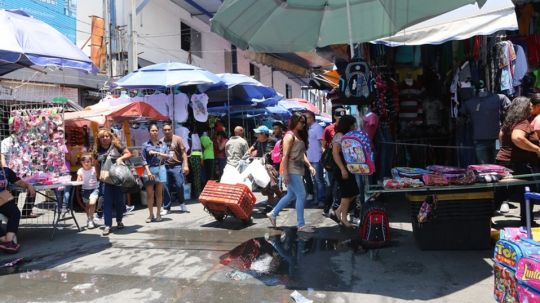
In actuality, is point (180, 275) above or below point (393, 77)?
below

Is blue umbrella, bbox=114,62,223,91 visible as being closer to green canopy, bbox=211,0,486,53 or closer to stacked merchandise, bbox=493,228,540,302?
green canopy, bbox=211,0,486,53

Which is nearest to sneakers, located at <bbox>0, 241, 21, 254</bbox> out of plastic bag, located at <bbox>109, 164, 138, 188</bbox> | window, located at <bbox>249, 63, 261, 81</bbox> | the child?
plastic bag, located at <bbox>109, 164, 138, 188</bbox>

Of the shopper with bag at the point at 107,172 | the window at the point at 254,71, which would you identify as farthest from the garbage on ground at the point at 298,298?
the window at the point at 254,71

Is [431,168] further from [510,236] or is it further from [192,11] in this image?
[192,11]

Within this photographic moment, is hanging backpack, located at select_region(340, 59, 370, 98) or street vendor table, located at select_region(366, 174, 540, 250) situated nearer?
street vendor table, located at select_region(366, 174, 540, 250)

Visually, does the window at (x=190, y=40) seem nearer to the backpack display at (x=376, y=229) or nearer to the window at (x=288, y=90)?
the window at (x=288, y=90)

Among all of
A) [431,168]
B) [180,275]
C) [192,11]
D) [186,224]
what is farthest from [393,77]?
[192,11]

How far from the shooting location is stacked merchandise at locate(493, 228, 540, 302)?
2684 millimetres

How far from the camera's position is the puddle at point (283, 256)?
4.96 metres

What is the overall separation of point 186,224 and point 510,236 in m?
A: 5.71

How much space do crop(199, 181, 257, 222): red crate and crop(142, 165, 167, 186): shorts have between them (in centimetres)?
102

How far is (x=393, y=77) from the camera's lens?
27.8 ft

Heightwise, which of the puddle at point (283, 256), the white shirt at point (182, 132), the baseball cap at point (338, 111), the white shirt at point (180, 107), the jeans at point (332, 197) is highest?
the white shirt at point (180, 107)

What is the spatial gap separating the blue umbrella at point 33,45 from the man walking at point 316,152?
13.6 ft
